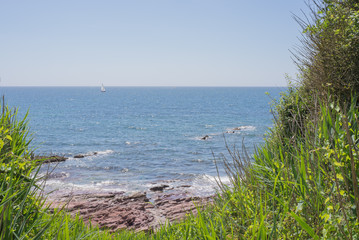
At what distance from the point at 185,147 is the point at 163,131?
15.2 m

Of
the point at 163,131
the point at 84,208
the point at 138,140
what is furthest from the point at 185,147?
the point at 84,208

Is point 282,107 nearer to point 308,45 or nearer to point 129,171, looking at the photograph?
point 308,45

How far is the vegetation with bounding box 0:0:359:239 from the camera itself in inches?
147

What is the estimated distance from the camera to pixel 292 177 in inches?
194

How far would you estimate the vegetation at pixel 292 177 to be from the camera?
372 centimetres

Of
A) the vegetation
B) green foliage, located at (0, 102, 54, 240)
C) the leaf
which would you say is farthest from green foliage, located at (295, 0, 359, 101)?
A: green foliage, located at (0, 102, 54, 240)

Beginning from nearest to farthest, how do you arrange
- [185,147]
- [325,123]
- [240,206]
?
1. [325,123]
2. [240,206]
3. [185,147]

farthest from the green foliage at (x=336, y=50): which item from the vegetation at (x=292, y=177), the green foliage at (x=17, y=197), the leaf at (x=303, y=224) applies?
the green foliage at (x=17, y=197)

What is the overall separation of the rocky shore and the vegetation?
532 cm

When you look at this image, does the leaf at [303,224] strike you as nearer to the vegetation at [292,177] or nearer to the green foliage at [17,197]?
the vegetation at [292,177]

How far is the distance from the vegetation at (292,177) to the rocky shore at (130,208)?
5323 mm

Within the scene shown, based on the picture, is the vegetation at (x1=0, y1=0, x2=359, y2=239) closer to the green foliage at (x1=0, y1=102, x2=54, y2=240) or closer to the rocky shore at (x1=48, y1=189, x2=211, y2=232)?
the green foliage at (x1=0, y1=102, x2=54, y2=240)

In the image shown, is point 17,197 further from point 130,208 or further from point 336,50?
point 130,208

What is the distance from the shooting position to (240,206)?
17.3ft
